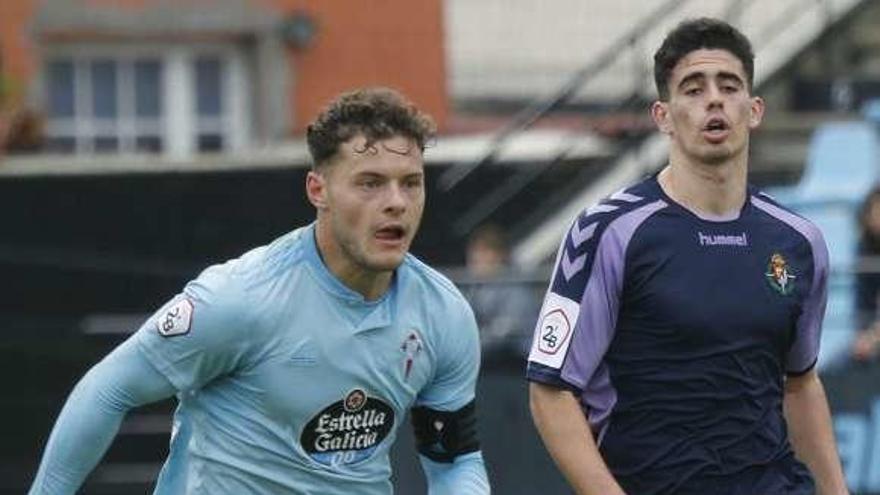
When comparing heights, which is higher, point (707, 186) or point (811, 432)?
point (707, 186)

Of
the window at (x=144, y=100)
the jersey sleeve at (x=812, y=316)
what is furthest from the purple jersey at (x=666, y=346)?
the window at (x=144, y=100)

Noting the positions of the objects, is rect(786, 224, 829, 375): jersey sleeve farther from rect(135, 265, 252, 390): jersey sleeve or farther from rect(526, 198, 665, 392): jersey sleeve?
rect(135, 265, 252, 390): jersey sleeve

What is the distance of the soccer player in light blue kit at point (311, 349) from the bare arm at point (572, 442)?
0.97ft

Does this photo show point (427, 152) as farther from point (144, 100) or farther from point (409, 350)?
point (409, 350)

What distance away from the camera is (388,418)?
23.2ft

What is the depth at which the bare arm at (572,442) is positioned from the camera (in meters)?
6.89

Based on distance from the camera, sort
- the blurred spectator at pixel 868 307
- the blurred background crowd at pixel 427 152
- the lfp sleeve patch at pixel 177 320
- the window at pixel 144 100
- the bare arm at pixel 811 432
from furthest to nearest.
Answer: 1. the window at pixel 144 100
2. the blurred background crowd at pixel 427 152
3. the blurred spectator at pixel 868 307
4. the bare arm at pixel 811 432
5. the lfp sleeve patch at pixel 177 320

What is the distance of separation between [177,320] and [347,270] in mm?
481

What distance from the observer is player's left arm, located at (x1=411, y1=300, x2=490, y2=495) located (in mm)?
7164

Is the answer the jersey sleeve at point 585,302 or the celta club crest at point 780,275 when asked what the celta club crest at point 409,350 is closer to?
the jersey sleeve at point 585,302

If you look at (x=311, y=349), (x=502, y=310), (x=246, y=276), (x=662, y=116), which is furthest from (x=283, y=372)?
(x=502, y=310)

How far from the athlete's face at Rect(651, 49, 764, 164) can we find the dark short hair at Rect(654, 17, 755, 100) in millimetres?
18

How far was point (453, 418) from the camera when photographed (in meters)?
7.21

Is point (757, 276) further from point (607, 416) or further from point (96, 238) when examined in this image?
point (96, 238)
